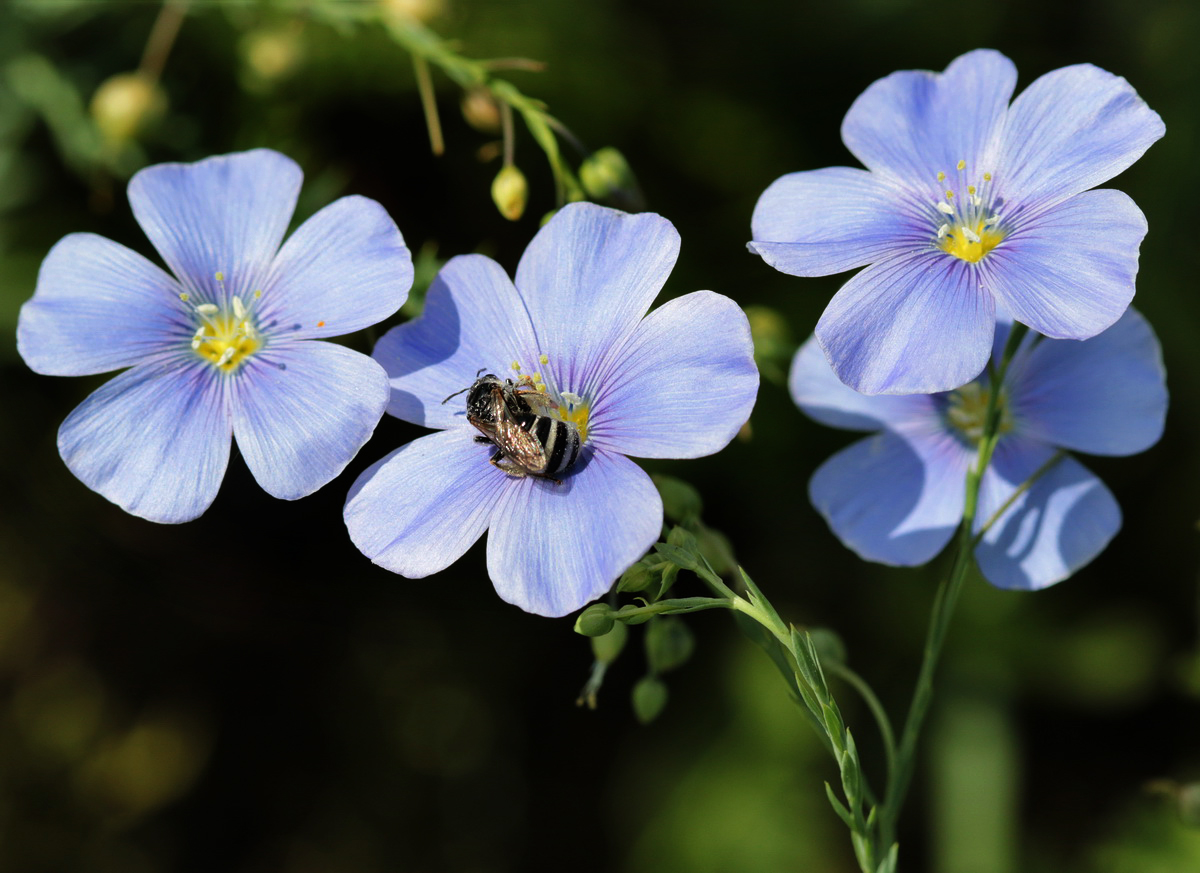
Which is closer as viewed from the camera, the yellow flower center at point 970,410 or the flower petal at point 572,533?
the flower petal at point 572,533

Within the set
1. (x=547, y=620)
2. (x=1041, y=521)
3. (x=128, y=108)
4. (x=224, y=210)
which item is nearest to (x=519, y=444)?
(x=224, y=210)

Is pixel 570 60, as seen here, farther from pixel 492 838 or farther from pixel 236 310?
pixel 492 838

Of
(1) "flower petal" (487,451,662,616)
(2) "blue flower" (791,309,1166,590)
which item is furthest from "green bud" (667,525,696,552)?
(2) "blue flower" (791,309,1166,590)

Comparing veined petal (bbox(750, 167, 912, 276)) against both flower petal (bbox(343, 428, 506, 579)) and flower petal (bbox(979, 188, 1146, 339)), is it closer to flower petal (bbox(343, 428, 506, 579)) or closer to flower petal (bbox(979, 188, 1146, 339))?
flower petal (bbox(979, 188, 1146, 339))

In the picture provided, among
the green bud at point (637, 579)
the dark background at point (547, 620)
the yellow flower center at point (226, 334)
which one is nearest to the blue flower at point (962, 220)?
the green bud at point (637, 579)

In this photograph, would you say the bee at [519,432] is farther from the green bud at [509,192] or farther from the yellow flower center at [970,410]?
the yellow flower center at [970,410]

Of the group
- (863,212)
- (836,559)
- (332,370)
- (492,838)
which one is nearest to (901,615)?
(836,559)

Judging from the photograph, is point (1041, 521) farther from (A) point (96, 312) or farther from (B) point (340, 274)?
(A) point (96, 312)
